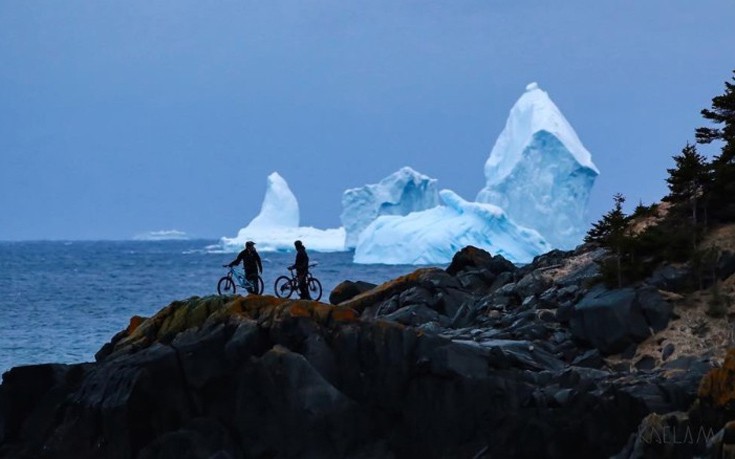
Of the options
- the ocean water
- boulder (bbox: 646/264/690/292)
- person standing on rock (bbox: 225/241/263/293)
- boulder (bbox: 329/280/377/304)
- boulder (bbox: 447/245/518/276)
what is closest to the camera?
boulder (bbox: 646/264/690/292)

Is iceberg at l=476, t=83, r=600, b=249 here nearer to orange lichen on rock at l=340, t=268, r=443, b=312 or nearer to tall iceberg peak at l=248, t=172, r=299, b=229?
tall iceberg peak at l=248, t=172, r=299, b=229

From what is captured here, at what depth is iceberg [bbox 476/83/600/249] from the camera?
7900 cm

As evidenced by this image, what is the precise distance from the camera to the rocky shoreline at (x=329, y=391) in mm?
18734

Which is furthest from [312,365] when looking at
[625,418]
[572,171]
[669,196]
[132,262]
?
[132,262]

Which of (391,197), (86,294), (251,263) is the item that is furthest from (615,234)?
(391,197)

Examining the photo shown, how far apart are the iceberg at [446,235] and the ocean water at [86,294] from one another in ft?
7.95

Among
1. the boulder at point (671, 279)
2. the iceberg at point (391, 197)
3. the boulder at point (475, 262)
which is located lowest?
the boulder at point (671, 279)

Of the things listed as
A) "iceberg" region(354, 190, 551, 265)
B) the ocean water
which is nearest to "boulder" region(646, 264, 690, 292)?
the ocean water

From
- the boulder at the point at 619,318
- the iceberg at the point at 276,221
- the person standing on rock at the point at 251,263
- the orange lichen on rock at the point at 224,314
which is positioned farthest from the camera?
the iceberg at the point at 276,221

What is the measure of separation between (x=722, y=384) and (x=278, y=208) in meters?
111

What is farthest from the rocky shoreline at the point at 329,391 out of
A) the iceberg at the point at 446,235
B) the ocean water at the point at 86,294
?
the iceberg at the point at 446,235

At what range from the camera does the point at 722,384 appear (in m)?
16.5

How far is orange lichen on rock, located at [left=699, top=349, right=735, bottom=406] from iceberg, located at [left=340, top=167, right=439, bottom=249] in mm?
75200

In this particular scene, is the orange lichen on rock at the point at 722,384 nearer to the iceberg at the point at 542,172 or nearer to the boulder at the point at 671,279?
the boulder at the point at 671,279
